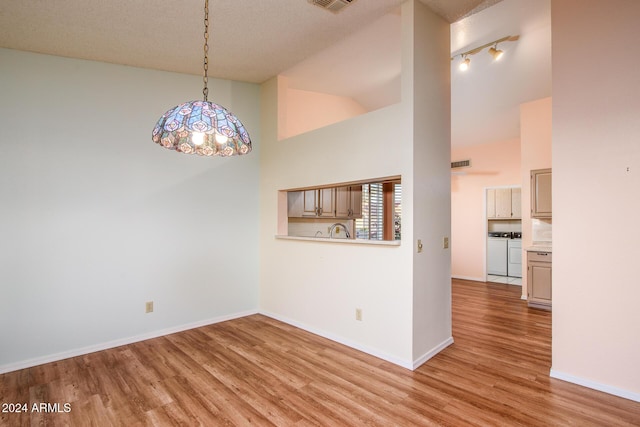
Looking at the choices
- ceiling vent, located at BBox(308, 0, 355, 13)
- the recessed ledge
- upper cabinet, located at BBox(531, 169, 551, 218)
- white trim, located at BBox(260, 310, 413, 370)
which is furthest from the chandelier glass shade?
upper cabinet, located at BBox(531, 169, 551, 218)

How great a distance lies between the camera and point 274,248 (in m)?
4.38

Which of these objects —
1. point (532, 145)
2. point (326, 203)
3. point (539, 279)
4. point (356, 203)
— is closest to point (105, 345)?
point (326, 203)

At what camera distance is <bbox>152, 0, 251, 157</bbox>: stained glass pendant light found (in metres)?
1.88

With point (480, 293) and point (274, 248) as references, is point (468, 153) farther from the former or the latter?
point (274, 248)

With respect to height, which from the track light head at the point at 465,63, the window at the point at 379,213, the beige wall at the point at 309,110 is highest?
the track light head at the point at 465,63

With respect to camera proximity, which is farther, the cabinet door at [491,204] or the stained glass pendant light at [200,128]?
the cabinet door at [491,204]

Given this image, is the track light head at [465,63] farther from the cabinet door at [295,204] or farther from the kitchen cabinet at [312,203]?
the cabinet door at [295,204]

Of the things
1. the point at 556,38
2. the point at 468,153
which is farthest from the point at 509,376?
the point at 468,153

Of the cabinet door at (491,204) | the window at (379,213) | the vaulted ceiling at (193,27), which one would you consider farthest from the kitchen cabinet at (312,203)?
the cabinet door at (491,204)

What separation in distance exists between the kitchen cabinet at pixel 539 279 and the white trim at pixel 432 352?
2.24 m

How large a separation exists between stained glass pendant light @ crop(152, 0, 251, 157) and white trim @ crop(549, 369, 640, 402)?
3.00m

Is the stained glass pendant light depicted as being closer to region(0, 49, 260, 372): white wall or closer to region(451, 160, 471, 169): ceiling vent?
region(0, 49, 260, 372): white wall

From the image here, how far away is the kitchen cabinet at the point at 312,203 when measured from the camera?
473 centimetres

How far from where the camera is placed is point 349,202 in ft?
17.1
